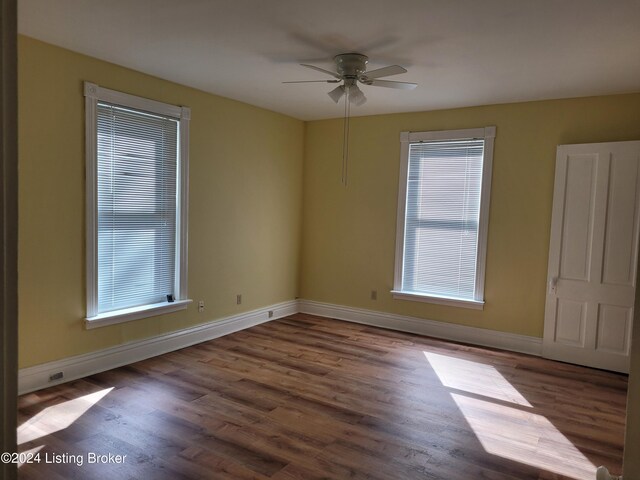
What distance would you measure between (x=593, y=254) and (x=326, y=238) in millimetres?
3049

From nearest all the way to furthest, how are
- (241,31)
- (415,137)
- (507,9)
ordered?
(507,9), (241,31), (415,137)

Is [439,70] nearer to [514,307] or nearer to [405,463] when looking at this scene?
[514,307]

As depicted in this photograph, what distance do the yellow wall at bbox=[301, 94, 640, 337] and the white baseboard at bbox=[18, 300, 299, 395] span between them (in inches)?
49.9

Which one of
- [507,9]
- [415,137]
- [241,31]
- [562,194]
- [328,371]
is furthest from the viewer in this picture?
[415,137]

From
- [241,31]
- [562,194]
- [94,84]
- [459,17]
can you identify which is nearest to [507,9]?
[459,17]

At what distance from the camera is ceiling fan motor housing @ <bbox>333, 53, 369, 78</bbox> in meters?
3.34

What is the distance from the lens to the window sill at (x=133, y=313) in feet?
12.1

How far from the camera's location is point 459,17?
8.75 ft

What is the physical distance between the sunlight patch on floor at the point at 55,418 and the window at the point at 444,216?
3454 mm

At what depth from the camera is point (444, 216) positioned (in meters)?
5.12

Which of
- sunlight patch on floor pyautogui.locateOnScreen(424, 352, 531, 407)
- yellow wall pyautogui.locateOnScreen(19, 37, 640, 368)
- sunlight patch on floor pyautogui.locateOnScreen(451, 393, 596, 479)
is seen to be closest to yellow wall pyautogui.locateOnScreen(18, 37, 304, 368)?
yellow wall pyautogui.locateOnScreen(19, 37, 640, 368)

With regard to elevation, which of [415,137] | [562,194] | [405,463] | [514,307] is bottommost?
[405,463]

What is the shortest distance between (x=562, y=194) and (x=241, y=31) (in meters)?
3.33

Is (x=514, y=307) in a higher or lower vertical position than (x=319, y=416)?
higher
